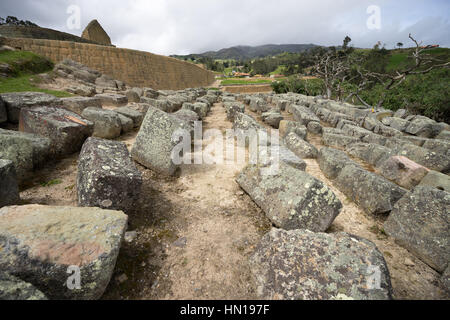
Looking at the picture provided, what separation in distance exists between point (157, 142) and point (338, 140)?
6.45 metres

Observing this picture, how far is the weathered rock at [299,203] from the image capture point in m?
2.72

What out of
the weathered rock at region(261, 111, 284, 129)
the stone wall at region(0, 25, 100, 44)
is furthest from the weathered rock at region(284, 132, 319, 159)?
the stone wall at region(0, 25, 100, 44)

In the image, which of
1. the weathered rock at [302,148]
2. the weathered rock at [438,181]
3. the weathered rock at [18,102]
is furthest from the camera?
the weathered rock at [302,148]

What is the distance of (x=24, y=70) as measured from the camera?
1100 cm

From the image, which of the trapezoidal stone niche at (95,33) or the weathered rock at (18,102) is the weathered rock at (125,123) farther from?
the trapezoidal stone niche at (95,33)

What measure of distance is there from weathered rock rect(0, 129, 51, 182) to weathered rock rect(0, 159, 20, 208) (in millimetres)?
862

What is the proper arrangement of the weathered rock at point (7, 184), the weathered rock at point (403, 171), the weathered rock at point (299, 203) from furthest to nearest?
1. the weathered rock at point (403, 171)
2. the weathered rock at point (299, 203)
3. the weathered rock at point (7, 184)

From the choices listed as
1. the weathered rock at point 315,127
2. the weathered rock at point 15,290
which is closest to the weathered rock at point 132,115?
the weathered rock at point 15,290

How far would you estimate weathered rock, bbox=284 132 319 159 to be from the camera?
19.0 feet

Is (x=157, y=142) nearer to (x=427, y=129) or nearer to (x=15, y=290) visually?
(x=15, y=290)

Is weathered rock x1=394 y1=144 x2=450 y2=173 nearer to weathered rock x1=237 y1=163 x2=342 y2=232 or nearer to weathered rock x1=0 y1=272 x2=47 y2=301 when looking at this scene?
weathered rock x1=237 y1=163 x2=342 y2=232

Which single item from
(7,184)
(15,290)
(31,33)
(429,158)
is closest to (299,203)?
(15,290)

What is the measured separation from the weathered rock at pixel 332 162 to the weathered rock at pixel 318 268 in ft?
9.49
